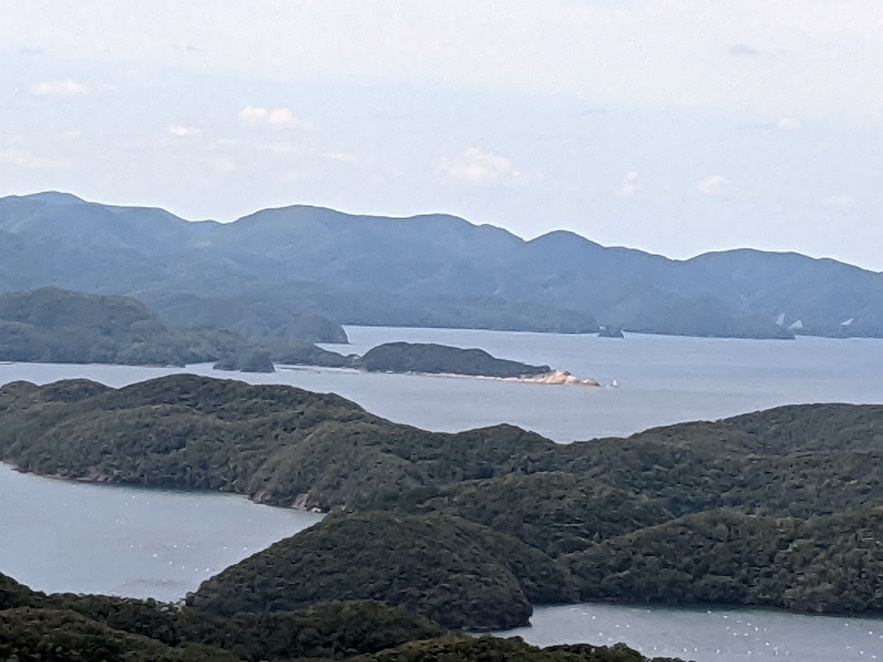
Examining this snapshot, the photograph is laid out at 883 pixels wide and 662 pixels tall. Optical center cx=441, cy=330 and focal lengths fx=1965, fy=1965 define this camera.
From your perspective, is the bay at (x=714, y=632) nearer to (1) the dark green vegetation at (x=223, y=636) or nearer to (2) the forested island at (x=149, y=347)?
(1) the dark green vegetation at (x=223, y=636)

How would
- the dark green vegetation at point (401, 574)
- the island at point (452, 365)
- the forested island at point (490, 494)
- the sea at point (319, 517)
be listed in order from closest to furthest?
the sea at point (319, 517), the dark green vegetation at point (401, 574), the forested island at point (490, 494), the island at point (452, 365)

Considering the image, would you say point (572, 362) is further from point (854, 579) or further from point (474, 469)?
point (854, 579)

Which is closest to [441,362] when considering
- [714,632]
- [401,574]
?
[401,574]

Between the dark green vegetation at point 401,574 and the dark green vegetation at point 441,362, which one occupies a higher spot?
the dark green vegetation at point 441,362

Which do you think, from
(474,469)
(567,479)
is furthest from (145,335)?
(567,479)

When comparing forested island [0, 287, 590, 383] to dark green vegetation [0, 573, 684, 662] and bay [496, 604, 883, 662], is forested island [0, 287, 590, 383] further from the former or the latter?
dark green vegetation [0, 573, 684, 662]

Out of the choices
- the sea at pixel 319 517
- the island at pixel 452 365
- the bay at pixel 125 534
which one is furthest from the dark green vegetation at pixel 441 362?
the bay at pixel 125 534

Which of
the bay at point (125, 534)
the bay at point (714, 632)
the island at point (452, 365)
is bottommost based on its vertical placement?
the bay at point (125, 534)
